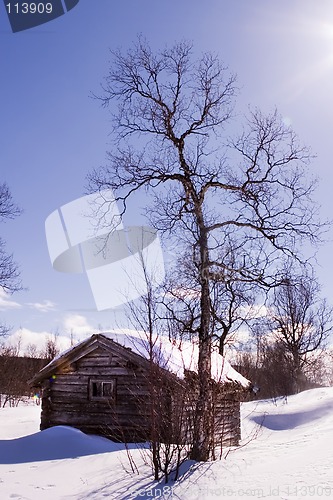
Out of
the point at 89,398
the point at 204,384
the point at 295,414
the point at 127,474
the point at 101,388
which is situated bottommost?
the point at 127,474

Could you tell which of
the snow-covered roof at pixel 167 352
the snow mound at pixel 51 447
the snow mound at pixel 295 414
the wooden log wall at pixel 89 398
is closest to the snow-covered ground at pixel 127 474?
the snow mound at pixel 51 447

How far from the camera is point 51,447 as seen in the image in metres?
11.3

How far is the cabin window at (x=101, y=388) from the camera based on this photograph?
47.8ft

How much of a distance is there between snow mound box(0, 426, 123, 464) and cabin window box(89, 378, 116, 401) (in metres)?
2.11

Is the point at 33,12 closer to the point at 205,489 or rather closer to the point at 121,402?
the point at 205,489

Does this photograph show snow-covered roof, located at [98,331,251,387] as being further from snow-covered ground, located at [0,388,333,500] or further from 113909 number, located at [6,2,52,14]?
113909 number, located at [6,2,52,14]

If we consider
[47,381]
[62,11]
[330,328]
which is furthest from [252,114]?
[330,328]

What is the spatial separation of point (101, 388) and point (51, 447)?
3655mm

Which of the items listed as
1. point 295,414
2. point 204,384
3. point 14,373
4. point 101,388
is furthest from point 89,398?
point 14,373

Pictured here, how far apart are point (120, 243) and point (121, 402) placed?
223 inches

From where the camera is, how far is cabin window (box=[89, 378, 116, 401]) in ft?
47.8

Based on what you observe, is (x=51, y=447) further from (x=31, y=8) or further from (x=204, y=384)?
(x=31, y=8)

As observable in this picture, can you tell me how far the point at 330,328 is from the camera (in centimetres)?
3844

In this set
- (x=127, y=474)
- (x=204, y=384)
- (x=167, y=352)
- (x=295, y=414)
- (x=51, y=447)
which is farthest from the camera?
(x=295, y=414)
